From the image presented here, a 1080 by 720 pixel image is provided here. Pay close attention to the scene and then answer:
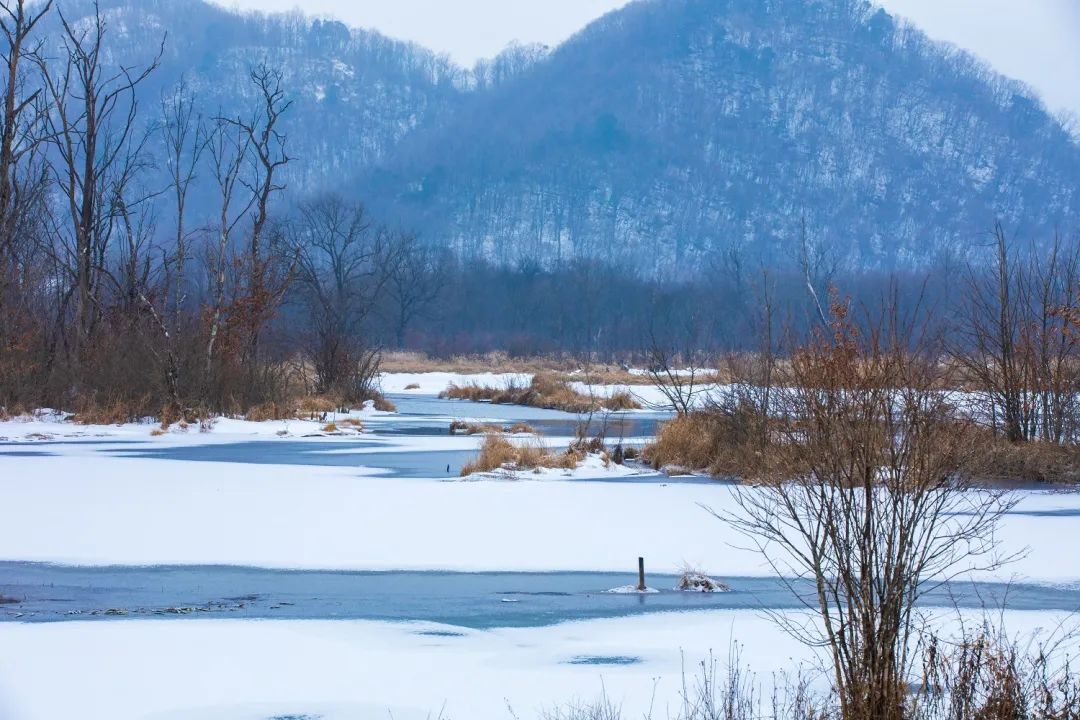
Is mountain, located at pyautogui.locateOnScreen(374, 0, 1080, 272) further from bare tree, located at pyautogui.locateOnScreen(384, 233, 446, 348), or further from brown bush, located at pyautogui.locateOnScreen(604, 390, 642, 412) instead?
brown bush, located at pyautogui.locateOnScreen(604, 390, 642, 412)

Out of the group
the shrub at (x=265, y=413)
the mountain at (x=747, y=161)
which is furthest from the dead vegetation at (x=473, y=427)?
the mountain at (x=747, y=161)

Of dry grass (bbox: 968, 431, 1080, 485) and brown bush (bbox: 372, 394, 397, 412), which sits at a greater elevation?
brown bush (bbox: 372, 394, 397, 412)

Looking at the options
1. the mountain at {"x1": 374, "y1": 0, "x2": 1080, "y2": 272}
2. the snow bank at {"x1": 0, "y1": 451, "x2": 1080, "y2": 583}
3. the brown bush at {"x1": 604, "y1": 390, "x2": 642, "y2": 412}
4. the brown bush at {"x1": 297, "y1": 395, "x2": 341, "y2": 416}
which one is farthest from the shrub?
the mountain at {"x1": 374, "y1": 0, "x2": 1080, "y2": 272}

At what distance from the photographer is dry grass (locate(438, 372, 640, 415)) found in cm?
3900

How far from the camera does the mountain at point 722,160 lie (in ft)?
517

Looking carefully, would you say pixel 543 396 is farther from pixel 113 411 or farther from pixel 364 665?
pixel 364 665

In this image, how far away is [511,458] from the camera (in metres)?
19.7

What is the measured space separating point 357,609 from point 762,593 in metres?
3.47

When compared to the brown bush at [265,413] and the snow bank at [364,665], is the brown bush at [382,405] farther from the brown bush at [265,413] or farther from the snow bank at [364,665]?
the snow bank at [364,665]

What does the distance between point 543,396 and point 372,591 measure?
A: 33.6 meters

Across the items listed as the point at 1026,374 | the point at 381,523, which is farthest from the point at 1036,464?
the point at 381,523

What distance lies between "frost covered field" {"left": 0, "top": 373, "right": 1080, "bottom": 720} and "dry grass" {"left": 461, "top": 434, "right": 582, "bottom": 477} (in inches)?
19.1

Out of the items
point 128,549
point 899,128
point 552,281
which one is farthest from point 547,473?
point 899,128

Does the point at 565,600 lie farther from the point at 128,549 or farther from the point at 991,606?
the point at 128,549
